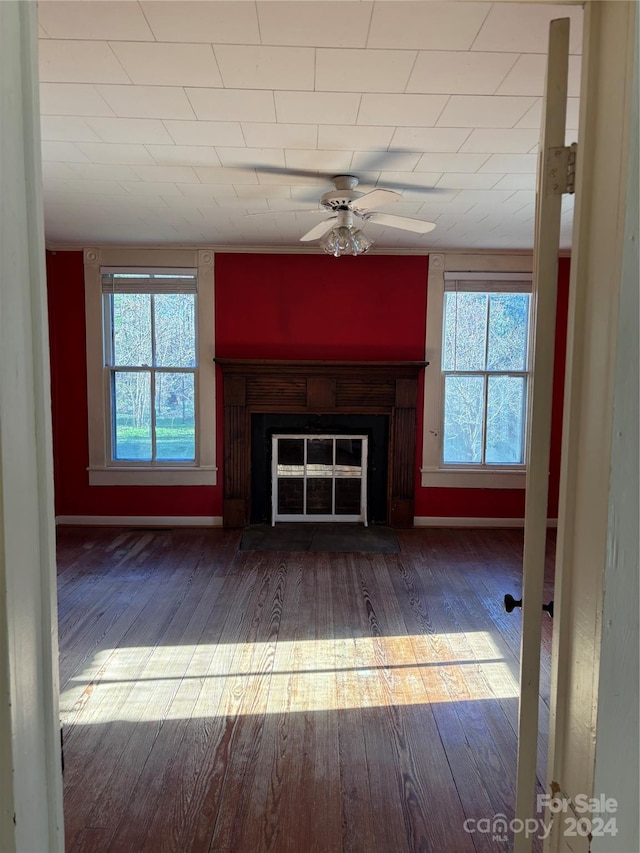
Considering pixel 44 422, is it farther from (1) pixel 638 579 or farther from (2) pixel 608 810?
(2) pixel 608 810

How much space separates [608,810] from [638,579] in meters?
0.38

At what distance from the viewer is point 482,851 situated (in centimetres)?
166

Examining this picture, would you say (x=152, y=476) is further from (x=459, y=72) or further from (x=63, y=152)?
(x=459, y=72)

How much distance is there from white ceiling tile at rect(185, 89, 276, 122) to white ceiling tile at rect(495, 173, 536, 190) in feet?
4.73

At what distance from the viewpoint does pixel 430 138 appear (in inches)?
95.3

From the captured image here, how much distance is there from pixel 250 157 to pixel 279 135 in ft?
1.00

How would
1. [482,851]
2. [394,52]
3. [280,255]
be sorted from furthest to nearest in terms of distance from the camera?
[280,255], [394,52], [482,851]

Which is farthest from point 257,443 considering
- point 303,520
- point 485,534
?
point 485,534

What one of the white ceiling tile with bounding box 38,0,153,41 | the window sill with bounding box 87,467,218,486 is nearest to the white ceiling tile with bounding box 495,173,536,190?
the white ceiling tile with bounding box 38,0,153,41

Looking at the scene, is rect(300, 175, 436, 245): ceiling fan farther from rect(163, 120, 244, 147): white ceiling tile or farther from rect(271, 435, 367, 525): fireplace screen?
rect(271, 435, 367, 525): fireplace screen

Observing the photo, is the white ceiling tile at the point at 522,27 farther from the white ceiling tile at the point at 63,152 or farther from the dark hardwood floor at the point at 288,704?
the dark hardwood floor at the point at 288,704

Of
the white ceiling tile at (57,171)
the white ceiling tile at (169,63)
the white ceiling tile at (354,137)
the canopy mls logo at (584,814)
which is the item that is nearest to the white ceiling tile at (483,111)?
the white ceiling tile at (354,137)

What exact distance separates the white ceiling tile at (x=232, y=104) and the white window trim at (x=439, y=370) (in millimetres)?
2936

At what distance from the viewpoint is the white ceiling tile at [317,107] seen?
206 cm
